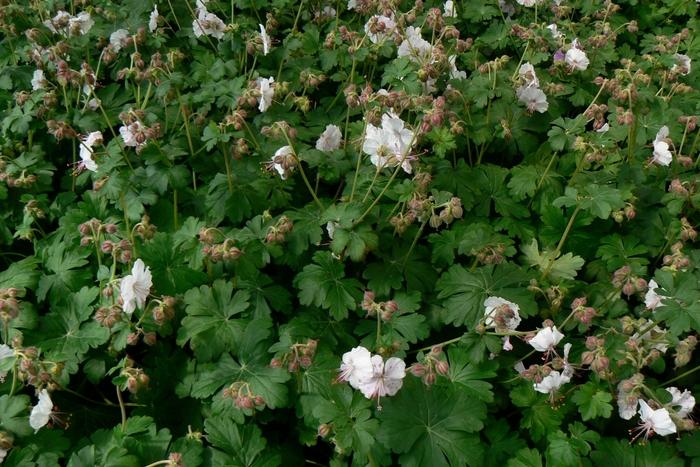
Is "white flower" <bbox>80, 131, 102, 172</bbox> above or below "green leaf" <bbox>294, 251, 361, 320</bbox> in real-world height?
above

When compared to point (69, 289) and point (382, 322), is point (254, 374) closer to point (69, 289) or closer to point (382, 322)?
point (382, 322)

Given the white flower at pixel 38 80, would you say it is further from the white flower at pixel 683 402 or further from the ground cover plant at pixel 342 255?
the white flower at pixel 683 402

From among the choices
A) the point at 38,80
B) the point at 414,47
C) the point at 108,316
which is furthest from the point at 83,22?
the point at 108,316

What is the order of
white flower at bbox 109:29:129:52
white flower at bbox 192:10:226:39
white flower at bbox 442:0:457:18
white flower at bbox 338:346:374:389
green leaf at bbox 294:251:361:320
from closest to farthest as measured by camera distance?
white flower at bbox 338:346:374:389
green leaf at bbox 294:251:361:320
white flower at bbox 109:29:129:52
white flower at bbox 192:10:226:39
white flower at bbox 442:0:457:18

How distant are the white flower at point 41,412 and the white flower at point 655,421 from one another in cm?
199

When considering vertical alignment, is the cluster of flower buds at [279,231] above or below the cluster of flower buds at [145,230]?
above

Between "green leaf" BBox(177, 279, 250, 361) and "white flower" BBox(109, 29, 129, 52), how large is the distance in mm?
1798

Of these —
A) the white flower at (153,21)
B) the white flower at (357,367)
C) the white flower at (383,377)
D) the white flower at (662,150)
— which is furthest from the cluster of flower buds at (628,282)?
the white flower at (153,21)

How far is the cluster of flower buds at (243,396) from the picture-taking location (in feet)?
6.57

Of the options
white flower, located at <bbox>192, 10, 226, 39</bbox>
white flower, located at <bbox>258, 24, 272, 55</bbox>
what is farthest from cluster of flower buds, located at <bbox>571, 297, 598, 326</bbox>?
white flower, located at <bbox>192, 10, 226, 39</bbox>

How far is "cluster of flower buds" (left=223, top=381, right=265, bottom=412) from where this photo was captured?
6.57ft

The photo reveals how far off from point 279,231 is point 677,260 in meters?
1.58

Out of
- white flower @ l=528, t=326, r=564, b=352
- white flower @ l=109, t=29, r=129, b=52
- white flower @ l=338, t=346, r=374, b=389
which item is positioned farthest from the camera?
white flower @ l=109, t=29, r=129, b=52

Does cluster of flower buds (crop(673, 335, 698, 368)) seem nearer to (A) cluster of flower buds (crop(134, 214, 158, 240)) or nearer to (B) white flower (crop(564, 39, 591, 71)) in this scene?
(B) white flower (crop(564, 39, 591, 71))
